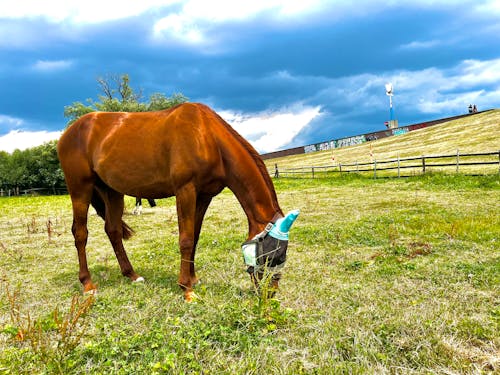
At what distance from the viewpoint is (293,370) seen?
2.79 m

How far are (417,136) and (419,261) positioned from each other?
57.0m

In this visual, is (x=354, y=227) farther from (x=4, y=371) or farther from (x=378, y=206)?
(x=4, y=371)

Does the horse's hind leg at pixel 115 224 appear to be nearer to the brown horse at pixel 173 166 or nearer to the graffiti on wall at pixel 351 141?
the brown horse at pixel 173 166

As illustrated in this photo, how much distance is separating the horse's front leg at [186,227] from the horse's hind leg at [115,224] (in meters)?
1.47

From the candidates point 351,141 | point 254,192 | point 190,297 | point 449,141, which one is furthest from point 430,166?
point 351,141

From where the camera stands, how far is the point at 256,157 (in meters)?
4.68

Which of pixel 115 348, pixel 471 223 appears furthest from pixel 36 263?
pixel 471 223

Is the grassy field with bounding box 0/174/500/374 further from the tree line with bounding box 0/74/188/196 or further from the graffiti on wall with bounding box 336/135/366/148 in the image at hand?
the graffiti on wall with bounding box 336/135/366/148

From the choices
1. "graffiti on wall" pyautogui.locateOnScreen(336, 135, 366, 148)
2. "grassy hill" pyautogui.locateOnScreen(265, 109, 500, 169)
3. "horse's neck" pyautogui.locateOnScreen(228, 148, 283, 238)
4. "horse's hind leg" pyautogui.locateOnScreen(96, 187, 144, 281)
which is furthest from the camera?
"graffiti on wall" pyautogui.locateOnScreen(336, 135, 366, 148)

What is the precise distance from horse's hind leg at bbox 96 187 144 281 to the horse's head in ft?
9.07

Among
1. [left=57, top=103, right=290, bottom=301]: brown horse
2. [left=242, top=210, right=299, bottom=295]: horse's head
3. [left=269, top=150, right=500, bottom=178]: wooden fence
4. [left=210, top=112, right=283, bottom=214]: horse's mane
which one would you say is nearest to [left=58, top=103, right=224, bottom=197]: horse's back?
[left=57, top=103, right=290, bottom=301]: brown horse

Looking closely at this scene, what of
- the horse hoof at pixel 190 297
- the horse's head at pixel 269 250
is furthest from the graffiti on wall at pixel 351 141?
the horse's head at pixel 269 250

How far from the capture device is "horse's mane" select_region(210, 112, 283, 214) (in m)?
4.48

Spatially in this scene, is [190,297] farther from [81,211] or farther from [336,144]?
[336,144]
